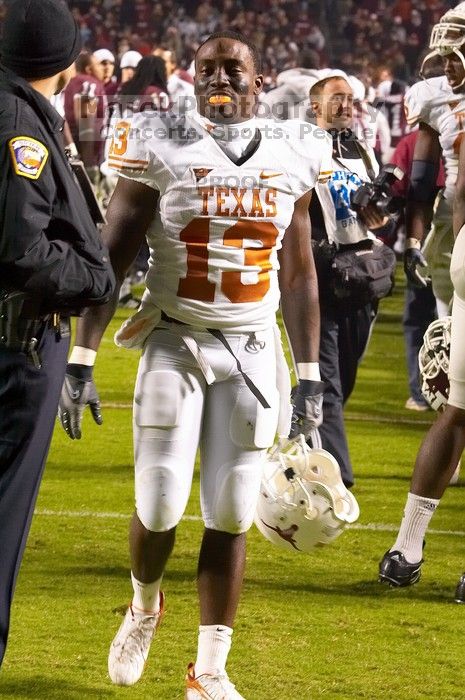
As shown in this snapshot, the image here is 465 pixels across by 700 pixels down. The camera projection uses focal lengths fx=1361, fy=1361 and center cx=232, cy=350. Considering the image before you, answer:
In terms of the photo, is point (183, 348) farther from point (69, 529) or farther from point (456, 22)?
point (456, 22)

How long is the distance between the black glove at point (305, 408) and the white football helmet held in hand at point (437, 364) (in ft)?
4.00

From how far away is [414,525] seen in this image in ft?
15.4

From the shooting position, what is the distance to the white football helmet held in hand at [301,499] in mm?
3826

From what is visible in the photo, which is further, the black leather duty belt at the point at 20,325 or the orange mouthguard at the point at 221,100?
the orange mouthguard at the point at 221,100

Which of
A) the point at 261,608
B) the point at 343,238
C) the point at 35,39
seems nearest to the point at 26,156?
the point at 35,39

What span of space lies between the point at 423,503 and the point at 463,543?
2.58ft

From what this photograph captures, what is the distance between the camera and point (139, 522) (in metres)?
3.68

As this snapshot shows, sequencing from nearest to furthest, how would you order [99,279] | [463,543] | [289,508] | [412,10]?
[99,279] → [289,508] → [463,543] → [412,10]

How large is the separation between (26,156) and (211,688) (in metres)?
1.47

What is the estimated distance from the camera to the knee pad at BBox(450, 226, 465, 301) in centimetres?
441

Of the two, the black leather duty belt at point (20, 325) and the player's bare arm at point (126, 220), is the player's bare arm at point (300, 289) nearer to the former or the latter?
the player's bare arm at point (126, 220)

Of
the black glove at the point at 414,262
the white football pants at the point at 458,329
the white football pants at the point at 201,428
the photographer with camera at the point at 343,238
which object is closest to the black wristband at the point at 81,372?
the white football pants at the point at 201,428

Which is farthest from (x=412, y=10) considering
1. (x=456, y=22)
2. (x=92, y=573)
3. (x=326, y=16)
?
(x=92, y=573)

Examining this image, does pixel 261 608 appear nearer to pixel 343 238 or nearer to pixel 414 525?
pixel 414 525
